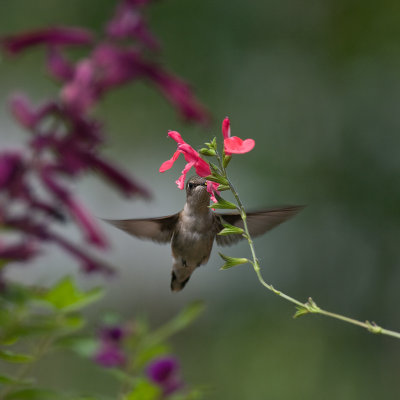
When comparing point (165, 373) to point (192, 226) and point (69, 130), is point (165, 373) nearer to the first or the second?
point (192, 226)

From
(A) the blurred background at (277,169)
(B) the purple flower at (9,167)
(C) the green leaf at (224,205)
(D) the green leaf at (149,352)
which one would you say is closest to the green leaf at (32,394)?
(D) the green leaf at (149,352)

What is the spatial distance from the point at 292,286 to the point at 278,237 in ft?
1.53

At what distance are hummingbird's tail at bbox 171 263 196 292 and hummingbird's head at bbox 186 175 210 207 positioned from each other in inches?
6.1

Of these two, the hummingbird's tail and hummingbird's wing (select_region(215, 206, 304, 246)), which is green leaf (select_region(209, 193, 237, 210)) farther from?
the hummingbird's tail

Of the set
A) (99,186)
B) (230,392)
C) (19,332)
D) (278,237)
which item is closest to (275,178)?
(278,237)

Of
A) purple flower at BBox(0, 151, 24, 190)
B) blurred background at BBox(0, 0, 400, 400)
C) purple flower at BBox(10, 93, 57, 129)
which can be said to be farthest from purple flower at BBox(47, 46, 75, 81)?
blurred background at BBox(0, 0, 400, 400)

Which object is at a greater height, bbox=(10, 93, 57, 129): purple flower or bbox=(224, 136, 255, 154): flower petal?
bbox=(10, 93, 57, 129): purple flower

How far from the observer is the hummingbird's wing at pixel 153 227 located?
1.16 m

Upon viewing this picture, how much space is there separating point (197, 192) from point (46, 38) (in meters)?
0.56

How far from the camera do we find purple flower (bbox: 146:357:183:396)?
Answer: 1.22 m

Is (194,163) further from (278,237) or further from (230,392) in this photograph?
(278,237)

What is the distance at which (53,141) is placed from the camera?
4.04 ft

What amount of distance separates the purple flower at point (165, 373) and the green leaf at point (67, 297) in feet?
0.63

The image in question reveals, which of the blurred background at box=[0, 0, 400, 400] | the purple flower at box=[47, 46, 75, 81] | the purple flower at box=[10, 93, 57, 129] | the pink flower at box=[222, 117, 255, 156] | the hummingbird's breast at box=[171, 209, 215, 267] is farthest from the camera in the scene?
the blurred background at box=[0, 0, 400, 400]
